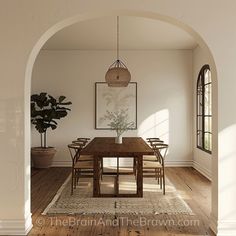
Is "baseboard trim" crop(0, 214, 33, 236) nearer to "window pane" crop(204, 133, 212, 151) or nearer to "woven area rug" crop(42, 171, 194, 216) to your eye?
"woven area rug" crop(42, 171, 194, 216)

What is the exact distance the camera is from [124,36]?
6.72 meters

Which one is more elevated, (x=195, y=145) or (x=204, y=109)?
(x=204, y=109)

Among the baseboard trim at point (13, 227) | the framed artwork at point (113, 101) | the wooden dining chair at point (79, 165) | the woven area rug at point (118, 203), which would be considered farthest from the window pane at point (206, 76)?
the baseboard trim at point (13, 227)

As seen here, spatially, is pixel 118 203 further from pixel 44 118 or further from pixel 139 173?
pixel 44 118

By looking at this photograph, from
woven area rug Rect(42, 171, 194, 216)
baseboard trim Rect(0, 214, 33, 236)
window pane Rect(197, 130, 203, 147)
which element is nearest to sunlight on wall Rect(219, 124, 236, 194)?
woven area rug Rect(42, 171, 194, 216)

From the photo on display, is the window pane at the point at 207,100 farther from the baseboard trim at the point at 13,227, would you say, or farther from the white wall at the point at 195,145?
the baseboard trim at the point at 13,227

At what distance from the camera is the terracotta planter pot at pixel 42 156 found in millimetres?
7734

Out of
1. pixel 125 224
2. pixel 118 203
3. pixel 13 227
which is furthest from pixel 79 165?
pixel 13 227

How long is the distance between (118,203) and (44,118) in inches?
140

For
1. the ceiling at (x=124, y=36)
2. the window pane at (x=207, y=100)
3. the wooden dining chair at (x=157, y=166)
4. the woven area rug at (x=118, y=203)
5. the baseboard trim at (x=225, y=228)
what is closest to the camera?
the baseboard trim at (x=225, y=228)

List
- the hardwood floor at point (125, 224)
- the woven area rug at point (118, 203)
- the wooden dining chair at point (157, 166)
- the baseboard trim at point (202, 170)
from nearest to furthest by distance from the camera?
1. the hardwood floor at point (125, 224)
2. the woven area rug at point (118, 203)
3. the wooden dining chair at point (157, 166)
4. the baseboard trim at point (202, 170)

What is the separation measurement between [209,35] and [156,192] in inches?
110

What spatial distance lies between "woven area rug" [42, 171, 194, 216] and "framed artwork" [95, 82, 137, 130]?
247 centimetres

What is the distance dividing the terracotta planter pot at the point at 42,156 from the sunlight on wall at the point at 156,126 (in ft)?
6.96
